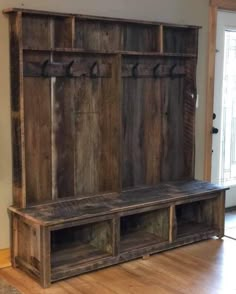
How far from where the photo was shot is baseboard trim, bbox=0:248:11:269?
343 centimetres

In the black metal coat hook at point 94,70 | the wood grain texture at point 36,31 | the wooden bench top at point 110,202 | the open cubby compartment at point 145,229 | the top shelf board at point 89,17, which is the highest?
the top shelf board at point 89,17

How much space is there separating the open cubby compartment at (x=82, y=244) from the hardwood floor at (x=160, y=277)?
126mm

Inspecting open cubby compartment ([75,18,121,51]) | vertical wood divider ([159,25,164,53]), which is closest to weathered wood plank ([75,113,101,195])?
open cubby compartment ([75,18,121,51])

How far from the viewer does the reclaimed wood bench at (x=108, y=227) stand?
3160 mm

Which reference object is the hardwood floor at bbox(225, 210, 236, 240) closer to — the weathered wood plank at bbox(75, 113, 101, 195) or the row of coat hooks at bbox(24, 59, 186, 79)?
the weathered wood plank at bbox(75, 113, 101, 195)

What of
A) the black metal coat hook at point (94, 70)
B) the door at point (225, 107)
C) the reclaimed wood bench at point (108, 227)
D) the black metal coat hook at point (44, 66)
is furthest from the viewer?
the door at point (225, 107)

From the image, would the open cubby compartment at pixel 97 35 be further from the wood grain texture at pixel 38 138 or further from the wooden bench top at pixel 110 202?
the wooden bench top at pixel 110 202

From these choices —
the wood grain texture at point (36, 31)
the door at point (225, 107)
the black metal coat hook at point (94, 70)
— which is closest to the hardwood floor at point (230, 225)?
the door at point (225, 107)

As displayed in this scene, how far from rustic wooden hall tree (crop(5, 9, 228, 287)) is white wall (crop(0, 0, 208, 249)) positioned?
0.21 ft

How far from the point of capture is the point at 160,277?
3281 mm

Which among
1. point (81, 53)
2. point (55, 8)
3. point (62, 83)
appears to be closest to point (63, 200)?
point (62, 83)

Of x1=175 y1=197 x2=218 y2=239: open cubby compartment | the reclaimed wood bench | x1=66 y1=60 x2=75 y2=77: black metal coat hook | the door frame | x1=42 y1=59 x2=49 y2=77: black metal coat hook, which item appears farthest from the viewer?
the door frame

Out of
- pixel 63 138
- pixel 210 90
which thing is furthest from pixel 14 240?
pixel 210 90

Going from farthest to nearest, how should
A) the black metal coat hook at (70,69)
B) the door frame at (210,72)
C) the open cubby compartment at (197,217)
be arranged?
the door frame at (210,72) < the open cubby compartment at (197,217) < the black metal coat hook at (70,69)
